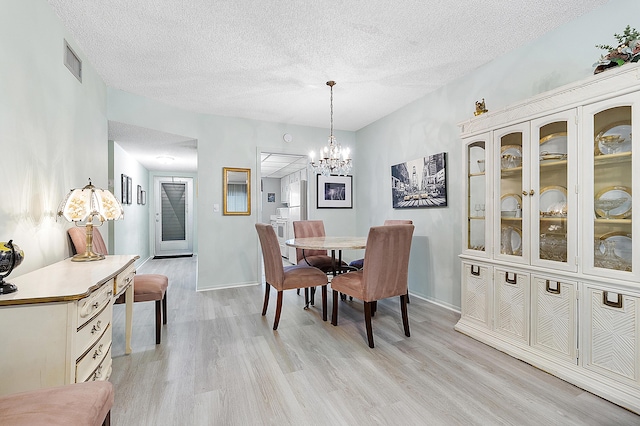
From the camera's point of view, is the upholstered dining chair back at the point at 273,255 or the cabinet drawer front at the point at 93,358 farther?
the upholstered dining chair back at the point at 273,255

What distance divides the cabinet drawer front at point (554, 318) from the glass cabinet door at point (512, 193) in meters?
0.26

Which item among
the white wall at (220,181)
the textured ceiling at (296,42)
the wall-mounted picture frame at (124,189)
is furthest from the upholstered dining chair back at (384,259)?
the wall-mounted picture frame at (124,189)

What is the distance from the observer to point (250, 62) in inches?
107

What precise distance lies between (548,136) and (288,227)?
197 inches

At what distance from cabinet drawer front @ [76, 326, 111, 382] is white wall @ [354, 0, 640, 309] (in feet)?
9.98

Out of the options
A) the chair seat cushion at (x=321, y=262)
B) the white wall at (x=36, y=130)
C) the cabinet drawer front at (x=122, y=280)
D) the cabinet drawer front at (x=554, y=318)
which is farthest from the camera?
the chair seat cushion at (x=321, y=262)

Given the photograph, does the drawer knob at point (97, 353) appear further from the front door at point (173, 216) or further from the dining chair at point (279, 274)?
the front door at point (173, 216)

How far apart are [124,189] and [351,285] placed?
4.20m

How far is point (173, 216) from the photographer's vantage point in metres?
7.41

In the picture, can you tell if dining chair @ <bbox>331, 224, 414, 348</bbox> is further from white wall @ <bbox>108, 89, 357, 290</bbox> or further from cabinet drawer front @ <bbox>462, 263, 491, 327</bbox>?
white wall @ <bbox>108, 89, 357, 290</bbox>

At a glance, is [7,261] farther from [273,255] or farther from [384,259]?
[384,259]

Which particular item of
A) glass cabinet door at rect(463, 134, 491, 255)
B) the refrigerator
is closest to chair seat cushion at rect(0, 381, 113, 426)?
glass cabinet door at rect(463, 134, 491, 255)

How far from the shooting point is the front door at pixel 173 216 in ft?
23.7

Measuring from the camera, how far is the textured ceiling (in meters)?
2.03
